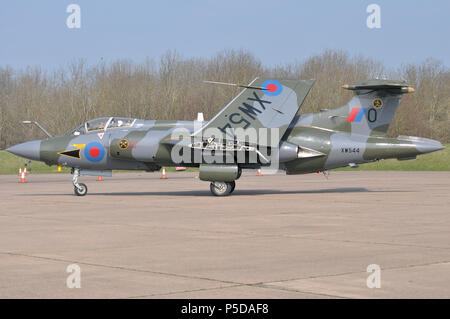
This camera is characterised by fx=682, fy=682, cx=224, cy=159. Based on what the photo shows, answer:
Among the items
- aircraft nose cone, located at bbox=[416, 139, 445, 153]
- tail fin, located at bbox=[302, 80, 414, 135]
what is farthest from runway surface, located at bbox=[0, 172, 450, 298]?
tail fin, located at bbox=[302, 80, 414, 135]

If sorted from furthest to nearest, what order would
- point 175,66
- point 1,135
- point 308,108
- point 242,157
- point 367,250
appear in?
point 1,135 → point 175,66 → point 308,108 → point 242,157 → point 367,250

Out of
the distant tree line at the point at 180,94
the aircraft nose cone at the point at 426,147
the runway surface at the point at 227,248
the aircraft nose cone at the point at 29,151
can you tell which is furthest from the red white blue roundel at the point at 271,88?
the distant tree line at the point at 180,94

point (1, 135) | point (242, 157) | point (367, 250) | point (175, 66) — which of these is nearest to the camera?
point (367, 250)

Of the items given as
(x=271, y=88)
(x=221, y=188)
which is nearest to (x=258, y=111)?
(x=271, y=88)

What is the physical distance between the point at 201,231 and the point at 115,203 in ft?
26.8

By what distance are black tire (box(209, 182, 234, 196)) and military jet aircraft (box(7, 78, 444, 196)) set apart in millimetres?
36

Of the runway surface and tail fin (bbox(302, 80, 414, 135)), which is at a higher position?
tail fin (bbox(302, 80, 414, 135))

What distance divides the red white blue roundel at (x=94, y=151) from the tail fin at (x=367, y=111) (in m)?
7.96

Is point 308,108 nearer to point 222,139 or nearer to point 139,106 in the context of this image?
point 139,106

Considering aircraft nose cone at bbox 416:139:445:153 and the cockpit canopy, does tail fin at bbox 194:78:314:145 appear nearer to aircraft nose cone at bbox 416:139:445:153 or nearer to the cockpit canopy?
the cockpit canopy

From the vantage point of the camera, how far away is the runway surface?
8.17 metres

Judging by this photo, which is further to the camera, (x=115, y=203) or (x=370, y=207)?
(x=115, y=203)

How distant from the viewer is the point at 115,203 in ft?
71.2
